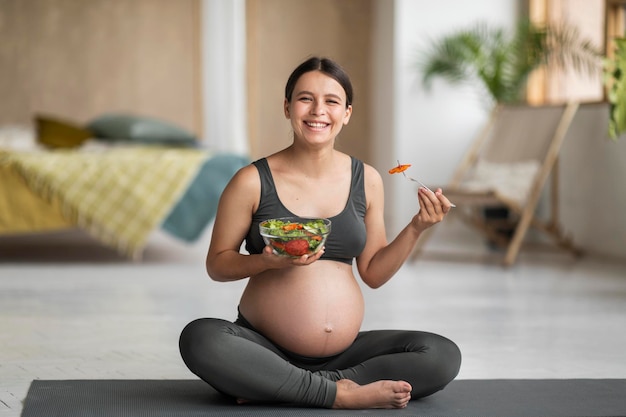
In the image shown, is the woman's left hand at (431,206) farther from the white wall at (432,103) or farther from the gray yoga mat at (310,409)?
the white wall at (432,103)

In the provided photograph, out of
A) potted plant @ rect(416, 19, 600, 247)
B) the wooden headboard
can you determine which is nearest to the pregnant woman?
potted plant @ rect(416, 19, 600, 247)

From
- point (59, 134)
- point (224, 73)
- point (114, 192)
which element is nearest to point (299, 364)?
point (114, 192)

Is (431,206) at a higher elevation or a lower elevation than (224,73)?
lower

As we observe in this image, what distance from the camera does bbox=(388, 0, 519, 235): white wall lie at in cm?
718

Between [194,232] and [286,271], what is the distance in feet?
10.1

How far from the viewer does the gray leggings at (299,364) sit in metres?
2.23

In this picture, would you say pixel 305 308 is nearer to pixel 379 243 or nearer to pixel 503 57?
pixel 379 243

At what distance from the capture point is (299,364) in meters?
2.40

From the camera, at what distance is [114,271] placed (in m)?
5.20

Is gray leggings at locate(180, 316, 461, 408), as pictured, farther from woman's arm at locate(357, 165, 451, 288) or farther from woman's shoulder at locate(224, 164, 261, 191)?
woman's shoulder at locate(224, 164, 261, 191)

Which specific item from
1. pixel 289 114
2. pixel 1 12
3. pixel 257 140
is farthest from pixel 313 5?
pixel 289 114

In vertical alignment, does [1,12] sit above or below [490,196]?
above

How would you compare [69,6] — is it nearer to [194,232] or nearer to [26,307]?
[194,232]

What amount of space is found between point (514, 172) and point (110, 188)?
2326mm
